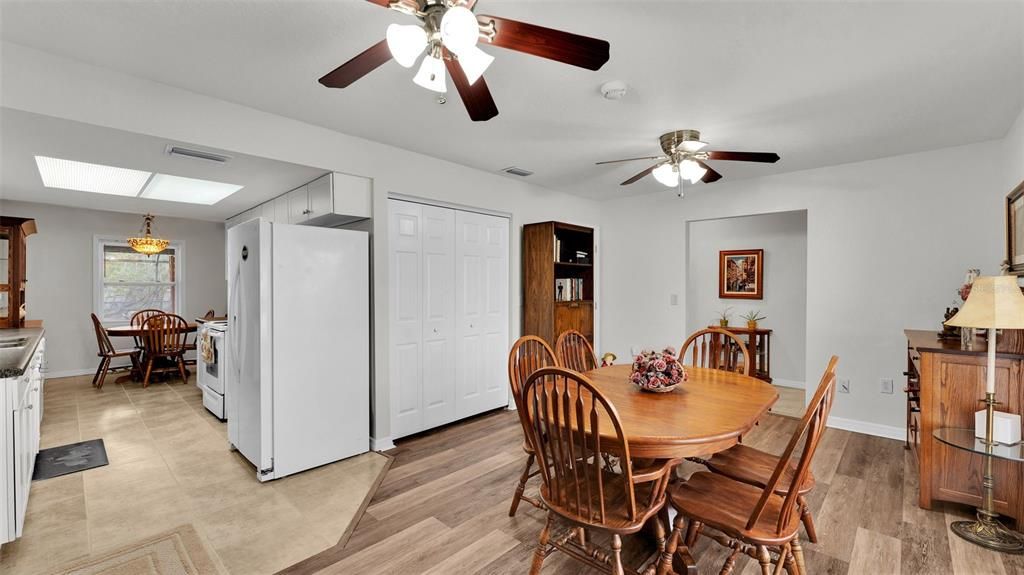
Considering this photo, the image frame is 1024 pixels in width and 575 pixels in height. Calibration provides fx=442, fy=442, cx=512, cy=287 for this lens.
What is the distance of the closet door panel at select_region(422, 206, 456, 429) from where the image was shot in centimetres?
377

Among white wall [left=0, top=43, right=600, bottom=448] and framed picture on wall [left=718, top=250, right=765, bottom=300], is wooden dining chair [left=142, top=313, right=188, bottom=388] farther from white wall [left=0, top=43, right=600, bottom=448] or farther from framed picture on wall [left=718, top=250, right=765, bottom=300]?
framed picture on wall [left=718, top=250, right=765, bottom=300]

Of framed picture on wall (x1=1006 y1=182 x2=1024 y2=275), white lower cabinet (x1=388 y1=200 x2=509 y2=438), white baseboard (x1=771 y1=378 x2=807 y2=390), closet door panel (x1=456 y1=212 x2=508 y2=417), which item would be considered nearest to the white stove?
white lower cabinet (x1=388 y1=200 x2=509 y2=438)

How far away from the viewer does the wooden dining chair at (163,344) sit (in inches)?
209

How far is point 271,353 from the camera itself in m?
2.86

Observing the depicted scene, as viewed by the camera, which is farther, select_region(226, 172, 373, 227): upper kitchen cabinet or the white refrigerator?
select_region(226, 172, 373, 227): upper kitchen cabinet

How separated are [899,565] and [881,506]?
2.09 feet

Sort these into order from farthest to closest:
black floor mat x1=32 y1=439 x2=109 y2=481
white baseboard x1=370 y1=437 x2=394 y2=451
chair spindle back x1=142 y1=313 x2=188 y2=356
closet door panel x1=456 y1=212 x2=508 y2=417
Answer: chair spindle back x1=142 y1=313 x2=188 y2=356, closet door panel x1=456 y1=212 x2=508 y2=417, white baseboard x1=370 y1=437 x2=394 y2=451, black floor mat x1=32 y1=439 x2=109 y2=481

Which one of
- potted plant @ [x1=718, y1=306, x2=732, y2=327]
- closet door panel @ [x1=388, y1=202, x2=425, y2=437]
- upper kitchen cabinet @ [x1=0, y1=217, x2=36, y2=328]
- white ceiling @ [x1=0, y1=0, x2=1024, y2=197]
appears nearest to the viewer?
white ceiling @ [x1=0, y1=0, x2=1024, y2=197]

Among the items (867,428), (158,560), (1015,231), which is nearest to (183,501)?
(158,560)

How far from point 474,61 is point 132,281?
721 cm

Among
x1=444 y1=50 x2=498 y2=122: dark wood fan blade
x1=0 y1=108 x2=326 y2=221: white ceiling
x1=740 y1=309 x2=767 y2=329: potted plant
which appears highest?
x1=0 y1=108 x2=326 y2=221: white ceiling

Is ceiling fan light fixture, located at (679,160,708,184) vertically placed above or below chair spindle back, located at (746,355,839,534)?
above

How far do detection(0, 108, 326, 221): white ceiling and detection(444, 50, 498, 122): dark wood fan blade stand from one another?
176cm

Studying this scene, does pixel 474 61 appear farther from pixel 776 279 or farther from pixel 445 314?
pixel 776 279
